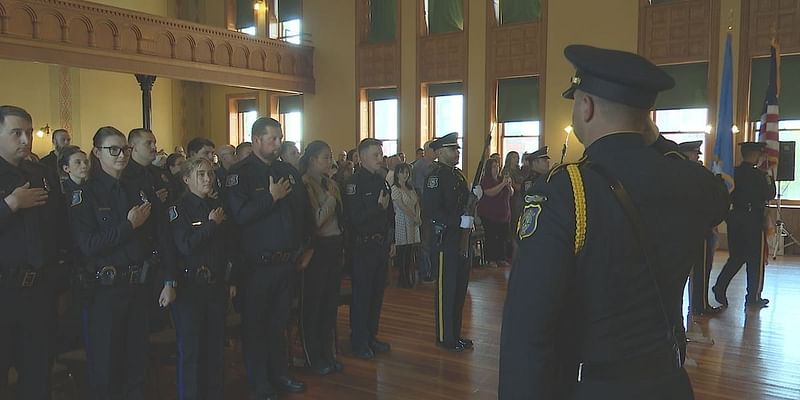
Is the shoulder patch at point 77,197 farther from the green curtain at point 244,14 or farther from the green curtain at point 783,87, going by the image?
the green curtain at point 244,14

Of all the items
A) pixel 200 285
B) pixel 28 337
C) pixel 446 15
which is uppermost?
pixel 446 15

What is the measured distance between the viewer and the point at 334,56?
14.4 metres

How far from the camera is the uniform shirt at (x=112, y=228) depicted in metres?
2.95

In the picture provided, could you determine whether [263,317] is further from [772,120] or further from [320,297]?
[772,120]

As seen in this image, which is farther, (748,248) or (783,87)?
(783,87)

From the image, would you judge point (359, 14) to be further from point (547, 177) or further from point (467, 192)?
point (547, 177)

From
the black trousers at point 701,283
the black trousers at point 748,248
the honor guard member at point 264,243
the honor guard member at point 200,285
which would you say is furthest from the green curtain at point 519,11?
the honor guard member at point 200,285

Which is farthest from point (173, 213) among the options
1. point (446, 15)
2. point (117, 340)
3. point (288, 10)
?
point (288, 10)

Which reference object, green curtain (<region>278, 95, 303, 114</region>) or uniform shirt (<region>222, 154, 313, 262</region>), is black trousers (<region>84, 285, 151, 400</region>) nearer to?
uniform shirt (<region>222, 154, 313, 262</region>)

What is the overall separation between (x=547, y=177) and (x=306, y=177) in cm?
281

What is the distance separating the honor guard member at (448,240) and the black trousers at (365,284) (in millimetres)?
436

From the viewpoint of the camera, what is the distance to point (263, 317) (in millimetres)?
3574

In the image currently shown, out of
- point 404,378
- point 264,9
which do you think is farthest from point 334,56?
point 404,378

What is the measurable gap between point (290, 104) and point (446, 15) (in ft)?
15.5
